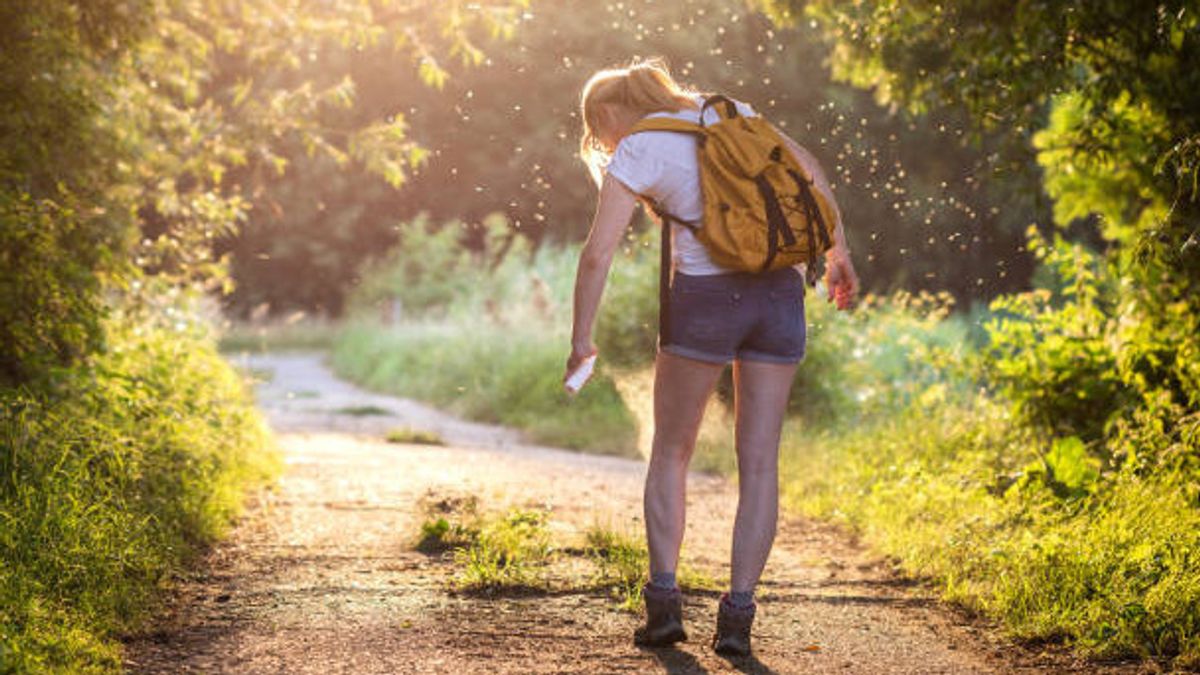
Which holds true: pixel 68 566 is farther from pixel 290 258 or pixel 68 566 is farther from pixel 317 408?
pixel 290 258

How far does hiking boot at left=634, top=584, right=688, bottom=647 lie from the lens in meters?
4.05

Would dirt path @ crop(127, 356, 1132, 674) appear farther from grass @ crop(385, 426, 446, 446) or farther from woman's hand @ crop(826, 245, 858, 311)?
grass @ crop(385, 426, 446, 446)

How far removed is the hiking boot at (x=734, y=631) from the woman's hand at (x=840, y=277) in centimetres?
98

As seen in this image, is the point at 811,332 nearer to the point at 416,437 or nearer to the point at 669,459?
the point at 416,437

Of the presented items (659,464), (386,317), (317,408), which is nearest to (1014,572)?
(659,464)

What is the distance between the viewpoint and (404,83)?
29594 mm

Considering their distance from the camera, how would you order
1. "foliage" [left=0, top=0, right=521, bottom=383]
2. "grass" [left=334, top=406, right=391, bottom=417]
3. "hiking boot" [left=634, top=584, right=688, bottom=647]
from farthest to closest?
"grass" [left=334, top=406, right=391, bottom=417] < "foliage" [left=0, top=0, right=521, bottom=383] < "hiking boot" [left=634, top=584, right=688, bottom=647]

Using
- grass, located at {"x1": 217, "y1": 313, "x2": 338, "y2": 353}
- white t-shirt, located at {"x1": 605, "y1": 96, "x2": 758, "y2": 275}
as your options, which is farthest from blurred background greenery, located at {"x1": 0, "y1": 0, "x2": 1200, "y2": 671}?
grass, located at {"x1": 217, "y1": 313, "x2": 338, "y2": 353}

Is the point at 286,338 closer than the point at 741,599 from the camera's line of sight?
No

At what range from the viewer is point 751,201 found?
3.81 meters

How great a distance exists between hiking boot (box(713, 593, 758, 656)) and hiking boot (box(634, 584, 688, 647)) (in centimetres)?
14

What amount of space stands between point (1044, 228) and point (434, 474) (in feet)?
55.8

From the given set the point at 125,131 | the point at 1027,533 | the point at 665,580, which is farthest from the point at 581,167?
the point at 665,580

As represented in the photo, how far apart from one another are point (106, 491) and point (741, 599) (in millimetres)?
2679
